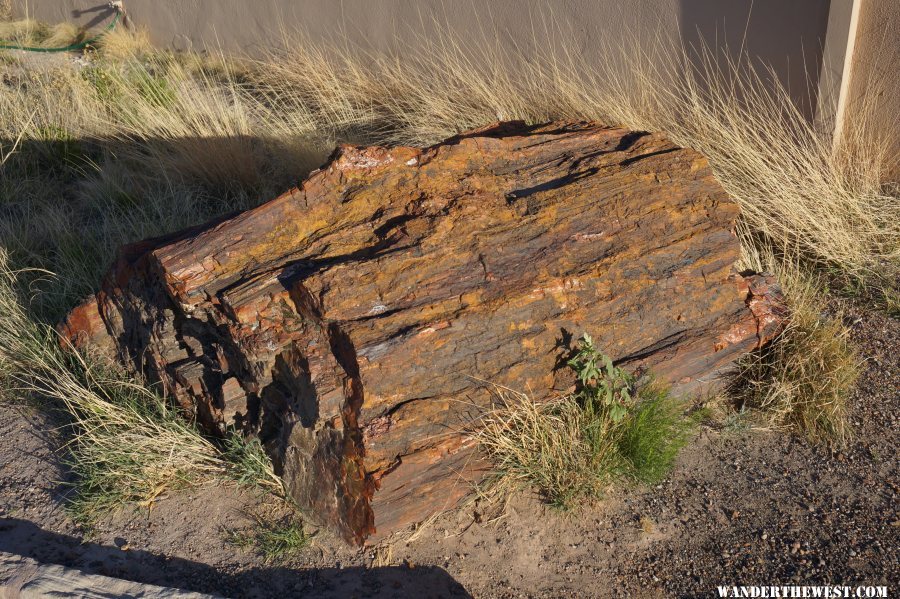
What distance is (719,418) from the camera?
339 centimetres

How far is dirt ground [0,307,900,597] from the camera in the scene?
2.68 meters

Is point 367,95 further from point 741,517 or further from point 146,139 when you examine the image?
point 741,517

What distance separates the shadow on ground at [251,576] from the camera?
267 centimetres

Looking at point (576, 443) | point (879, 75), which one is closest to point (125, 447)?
point (576, 443)

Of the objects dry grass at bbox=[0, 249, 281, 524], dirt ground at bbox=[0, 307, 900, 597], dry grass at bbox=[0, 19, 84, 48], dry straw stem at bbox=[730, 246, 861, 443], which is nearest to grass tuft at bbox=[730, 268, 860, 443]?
dry straw stem at bbox=[730, 246, 861, 443]

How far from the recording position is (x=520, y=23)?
639 cm

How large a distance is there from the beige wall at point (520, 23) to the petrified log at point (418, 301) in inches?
74.1

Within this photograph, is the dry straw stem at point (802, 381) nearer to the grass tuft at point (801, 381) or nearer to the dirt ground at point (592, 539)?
the grass tuft at point (801, 381)

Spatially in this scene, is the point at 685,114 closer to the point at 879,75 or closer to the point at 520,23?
the point at 879,75

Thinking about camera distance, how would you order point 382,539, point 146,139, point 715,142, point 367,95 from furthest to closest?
point 367,95
point 146,139
point 715,142
point 382,539

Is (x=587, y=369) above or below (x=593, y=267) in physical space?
below

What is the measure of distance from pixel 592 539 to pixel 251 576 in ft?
3.84

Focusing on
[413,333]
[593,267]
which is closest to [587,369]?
[593,267]

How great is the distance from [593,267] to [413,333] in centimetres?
74
